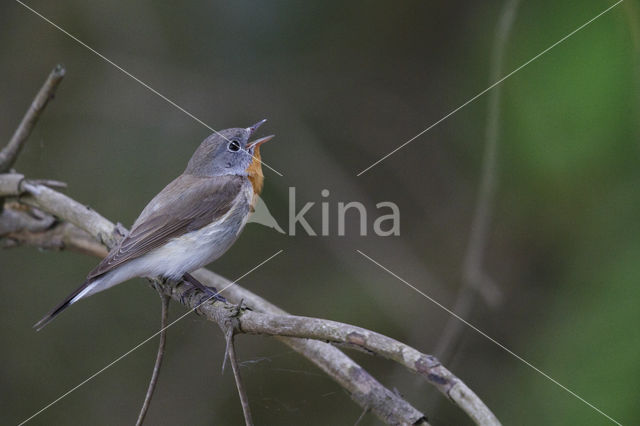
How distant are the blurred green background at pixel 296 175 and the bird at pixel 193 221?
121 centimetres

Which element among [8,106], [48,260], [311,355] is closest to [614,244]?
[311,355]

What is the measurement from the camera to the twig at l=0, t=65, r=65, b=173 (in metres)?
3.53

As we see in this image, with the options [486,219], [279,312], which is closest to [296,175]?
[486,219]

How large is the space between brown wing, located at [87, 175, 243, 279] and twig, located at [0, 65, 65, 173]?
788 millimetres

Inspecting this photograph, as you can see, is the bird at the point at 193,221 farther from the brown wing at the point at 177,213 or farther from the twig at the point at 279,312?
the twig at the point at 279,312

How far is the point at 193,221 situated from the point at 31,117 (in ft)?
3.63

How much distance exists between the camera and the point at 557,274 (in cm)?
426

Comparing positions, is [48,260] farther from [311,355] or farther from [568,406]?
[568,406]

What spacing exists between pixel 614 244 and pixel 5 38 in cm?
473

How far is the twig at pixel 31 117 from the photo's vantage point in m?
3.53

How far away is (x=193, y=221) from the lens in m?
3.54

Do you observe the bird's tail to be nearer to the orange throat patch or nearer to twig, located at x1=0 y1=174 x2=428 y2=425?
twig, located at x1=0 y1=174 x2=428 y2=425

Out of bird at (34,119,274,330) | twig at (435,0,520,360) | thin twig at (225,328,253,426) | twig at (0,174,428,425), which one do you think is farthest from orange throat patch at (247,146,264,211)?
thin twig at (225,328,253,426)

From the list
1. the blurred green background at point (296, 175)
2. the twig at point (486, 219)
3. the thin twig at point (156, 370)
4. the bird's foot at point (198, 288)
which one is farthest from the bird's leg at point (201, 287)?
the twig at point (486, 219)
